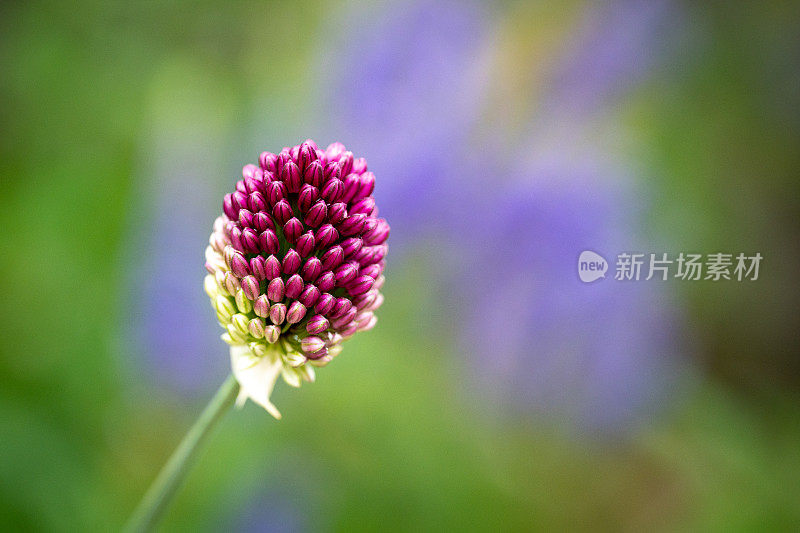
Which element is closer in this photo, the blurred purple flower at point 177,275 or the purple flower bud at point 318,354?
the purple flower bud at point 318,354

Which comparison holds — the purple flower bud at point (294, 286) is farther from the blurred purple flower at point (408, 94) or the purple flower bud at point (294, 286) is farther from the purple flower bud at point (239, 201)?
the blurred purple flower at point (408, 94)

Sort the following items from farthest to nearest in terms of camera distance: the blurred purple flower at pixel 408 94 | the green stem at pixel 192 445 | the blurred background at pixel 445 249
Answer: the blurred purple flower at pixel 408 94 → the blurred background at pixel 445 249 → the green stem at pixel 192 445

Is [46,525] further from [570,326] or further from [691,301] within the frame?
[691,301]

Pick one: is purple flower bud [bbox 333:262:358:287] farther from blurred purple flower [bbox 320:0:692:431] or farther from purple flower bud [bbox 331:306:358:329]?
blurred purple flower [bbox 320:0:692:431]

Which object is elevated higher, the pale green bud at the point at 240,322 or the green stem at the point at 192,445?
the pale green bud at the point at 240,322

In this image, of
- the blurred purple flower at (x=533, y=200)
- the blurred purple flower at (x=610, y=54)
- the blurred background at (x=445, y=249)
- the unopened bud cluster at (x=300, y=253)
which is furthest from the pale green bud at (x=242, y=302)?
the blurred purple flower at (x=610, y=54)

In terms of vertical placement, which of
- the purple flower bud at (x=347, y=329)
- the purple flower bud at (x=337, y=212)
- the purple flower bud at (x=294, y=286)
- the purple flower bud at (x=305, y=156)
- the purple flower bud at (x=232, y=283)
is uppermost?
the purple flower bud at (x=305, y=156)

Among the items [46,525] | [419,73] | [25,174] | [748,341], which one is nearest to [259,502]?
[46,525]

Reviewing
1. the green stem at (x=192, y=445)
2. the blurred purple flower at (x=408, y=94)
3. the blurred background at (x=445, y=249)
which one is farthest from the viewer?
the blurred purple flower at (x=408, y=94)

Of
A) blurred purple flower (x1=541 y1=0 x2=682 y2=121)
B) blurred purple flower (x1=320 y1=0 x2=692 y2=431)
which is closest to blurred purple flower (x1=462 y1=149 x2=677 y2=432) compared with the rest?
blurred purple flower (x1=320 y1=0 x2=692 y2=431)
